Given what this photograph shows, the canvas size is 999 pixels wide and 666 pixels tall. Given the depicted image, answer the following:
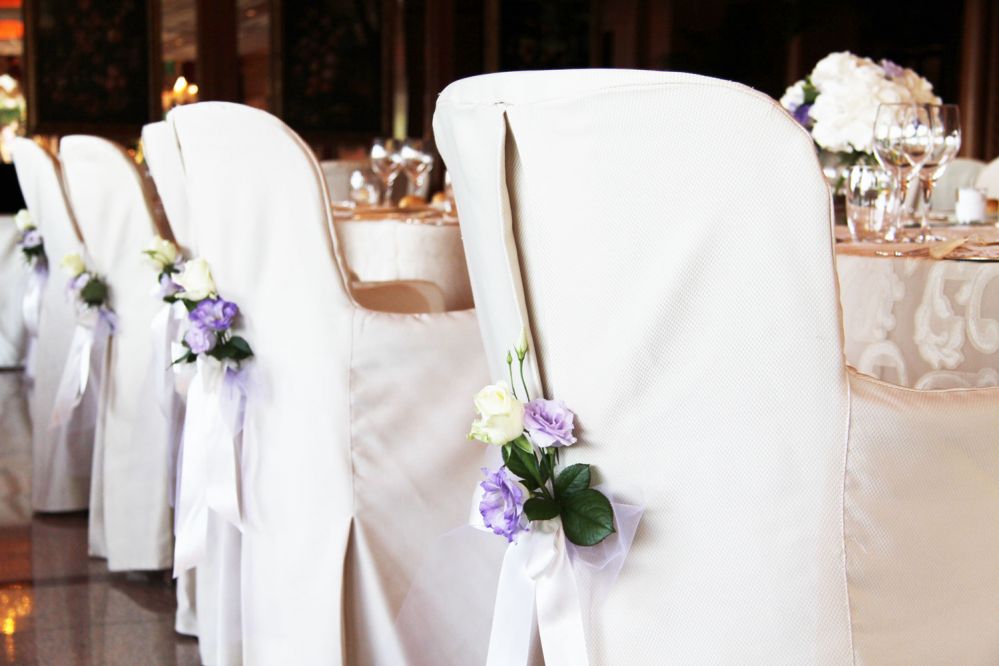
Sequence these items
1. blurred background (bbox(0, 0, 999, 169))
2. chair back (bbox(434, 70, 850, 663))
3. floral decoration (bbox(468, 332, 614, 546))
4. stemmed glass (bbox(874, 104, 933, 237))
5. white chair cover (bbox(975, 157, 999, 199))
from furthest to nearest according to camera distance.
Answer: blurred background (bbox(0, 0, 999, 169)), white chair cover (bbox(975, 157, 999, 199)), stemmed glass (bbox(874, 104, 933, 237)), floral decoration (bbox(468, 332, 614, 546)), chair back (bbox(434, 70, 850, 663))

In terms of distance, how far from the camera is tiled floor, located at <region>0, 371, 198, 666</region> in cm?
232

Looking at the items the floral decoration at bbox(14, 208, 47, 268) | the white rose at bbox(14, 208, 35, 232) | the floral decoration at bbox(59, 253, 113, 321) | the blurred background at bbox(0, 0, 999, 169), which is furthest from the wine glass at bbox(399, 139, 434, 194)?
the blurred background at bbox(0, 0, 999, 169)

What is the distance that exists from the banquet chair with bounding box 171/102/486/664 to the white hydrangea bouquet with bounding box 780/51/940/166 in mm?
916

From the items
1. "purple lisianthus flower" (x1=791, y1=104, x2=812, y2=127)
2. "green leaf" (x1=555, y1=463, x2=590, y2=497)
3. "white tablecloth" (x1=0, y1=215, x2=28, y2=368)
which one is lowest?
"white tablecloth" (x1=0, y1=215, x2=28, y2=368)

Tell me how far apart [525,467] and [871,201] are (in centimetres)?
106

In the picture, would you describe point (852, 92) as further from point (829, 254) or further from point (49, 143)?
point (49, 143)

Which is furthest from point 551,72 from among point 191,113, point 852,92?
point 852,92

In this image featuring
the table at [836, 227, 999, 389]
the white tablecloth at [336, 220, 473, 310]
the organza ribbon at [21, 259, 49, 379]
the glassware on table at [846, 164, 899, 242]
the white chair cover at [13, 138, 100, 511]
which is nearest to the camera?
the table at [836, 227, 999, 389]

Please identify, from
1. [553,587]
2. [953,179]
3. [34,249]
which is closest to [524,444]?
[553,587]

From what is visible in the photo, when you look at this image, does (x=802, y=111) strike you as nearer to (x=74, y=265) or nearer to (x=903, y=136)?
(x=903, y=136)

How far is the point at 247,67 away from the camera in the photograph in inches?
365

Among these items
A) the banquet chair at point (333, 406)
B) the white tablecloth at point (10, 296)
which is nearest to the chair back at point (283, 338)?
the banquet chair at point (333, 406)

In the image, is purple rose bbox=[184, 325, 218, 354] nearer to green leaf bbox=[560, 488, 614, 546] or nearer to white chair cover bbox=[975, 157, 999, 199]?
green leaf bbox=[560, 488, 614, 546]

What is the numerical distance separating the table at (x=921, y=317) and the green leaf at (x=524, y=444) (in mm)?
473
